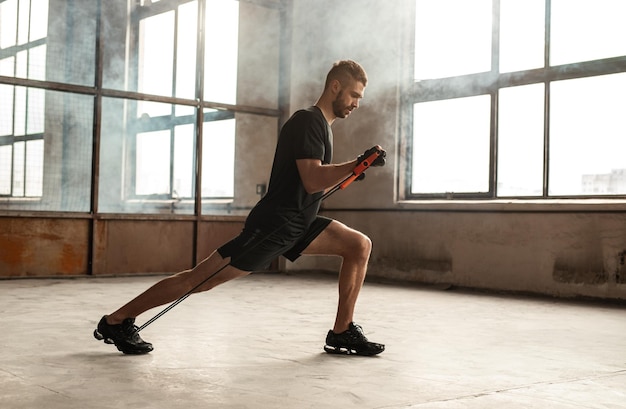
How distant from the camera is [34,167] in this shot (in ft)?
24.7

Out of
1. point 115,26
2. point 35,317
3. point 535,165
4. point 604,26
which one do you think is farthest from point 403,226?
point 35,317

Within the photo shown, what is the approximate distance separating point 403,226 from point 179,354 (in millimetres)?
4950

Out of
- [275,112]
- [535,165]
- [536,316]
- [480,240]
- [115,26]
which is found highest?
[115,26]

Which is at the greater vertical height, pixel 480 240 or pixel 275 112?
pixel 275 112

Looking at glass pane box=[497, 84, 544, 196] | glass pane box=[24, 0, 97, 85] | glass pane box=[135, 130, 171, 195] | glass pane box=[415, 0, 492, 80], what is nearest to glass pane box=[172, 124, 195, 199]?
glass pane box=[135, 130, 171, 195]

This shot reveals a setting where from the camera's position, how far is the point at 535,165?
291 inches

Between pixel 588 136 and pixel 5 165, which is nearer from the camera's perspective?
pixel 588 136

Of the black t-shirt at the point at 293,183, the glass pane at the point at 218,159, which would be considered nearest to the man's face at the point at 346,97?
the black t-shirt at the point at 293,183

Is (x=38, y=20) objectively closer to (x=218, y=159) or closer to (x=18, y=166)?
(x=18, y=166)

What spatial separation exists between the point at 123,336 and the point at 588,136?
4837mm

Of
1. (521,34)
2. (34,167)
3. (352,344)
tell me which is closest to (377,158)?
(352,344)

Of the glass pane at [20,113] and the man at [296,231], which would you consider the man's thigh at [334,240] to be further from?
the glass pane at [20,113]

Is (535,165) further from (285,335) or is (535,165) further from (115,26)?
(115,26)

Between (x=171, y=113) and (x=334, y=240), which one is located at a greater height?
(x=171, y=113)
